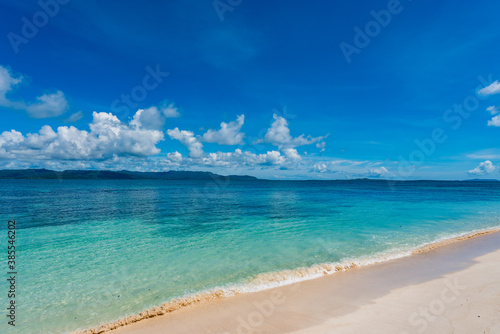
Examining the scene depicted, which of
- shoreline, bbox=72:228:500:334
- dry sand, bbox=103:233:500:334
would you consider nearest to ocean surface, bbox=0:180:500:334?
shoreline, bbox=72:228:500:334

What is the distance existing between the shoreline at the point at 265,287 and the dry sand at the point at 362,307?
0.08 meters

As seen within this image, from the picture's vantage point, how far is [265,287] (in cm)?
1024

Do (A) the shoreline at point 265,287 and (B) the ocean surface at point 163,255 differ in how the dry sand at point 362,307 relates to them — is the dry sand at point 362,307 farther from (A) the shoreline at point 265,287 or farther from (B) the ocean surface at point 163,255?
(B) the ocean surface at point 163,255

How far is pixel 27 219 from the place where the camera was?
25000mm

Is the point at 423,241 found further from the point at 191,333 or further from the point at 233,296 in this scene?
the point at 191,333

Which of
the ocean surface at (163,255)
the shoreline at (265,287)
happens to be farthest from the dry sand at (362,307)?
the ocean surface at (163,255)

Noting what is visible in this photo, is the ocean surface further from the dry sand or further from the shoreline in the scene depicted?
the dry sand

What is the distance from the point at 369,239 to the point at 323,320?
11.9 meters

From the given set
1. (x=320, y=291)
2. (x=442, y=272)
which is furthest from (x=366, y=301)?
(x=442, y=272)

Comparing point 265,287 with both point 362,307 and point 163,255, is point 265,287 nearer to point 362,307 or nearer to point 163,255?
point 362,307

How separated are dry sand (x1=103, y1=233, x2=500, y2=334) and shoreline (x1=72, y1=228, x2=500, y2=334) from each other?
A: 8cm

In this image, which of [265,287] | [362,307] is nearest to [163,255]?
[265,287]

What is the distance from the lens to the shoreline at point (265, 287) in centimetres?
777

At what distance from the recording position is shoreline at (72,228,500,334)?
7.77 metres
